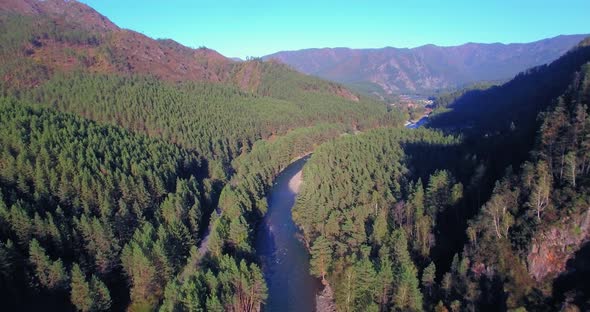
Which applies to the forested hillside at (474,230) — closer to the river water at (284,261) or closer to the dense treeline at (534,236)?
the dense treeline at (534,236)

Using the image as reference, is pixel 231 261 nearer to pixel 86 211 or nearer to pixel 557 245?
pixel 86 211

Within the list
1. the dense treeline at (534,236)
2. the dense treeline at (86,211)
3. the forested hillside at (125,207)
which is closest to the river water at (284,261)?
the forested hillside at (125,207)

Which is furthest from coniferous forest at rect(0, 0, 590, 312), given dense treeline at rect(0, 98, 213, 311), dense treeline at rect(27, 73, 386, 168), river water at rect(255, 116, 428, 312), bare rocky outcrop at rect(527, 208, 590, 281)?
dense treeline at rect(27, 73, 386, 168)

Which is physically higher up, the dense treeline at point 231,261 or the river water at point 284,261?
the dense treeline at point 231,261

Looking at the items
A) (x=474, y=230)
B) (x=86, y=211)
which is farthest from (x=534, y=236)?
(x=86, y=211)

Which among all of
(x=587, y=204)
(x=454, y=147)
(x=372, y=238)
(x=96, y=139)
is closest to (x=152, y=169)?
(x=96, y=139)

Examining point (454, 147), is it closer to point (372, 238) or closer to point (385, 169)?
point (385, 169)
